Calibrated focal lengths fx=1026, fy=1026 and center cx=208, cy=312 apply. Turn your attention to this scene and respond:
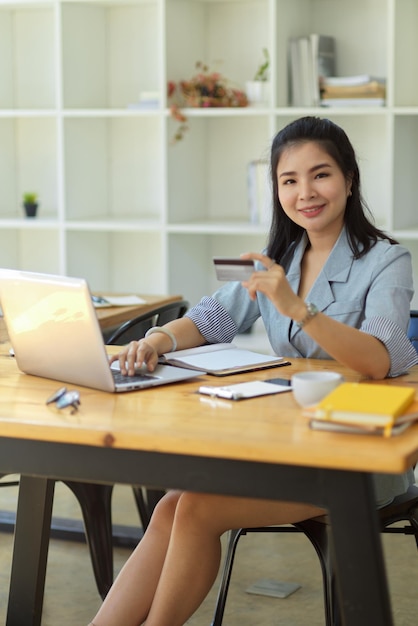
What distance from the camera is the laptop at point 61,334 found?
1951 millimetres

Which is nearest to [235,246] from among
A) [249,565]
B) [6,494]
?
[6,494]

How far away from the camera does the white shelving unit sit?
420cm

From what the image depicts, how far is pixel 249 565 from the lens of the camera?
317 cm

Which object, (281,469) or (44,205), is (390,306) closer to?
(281,469)

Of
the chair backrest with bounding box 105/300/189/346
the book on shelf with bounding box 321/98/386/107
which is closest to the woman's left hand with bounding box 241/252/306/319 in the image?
the chair backrest with bounding box 105/300/189/346

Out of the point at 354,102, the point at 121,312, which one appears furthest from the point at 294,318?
the point at 354,102

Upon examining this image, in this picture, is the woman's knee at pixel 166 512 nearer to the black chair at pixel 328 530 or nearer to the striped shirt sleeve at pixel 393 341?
the black chair at pixel 328 530

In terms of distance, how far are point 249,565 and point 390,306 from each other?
1247 millimetres

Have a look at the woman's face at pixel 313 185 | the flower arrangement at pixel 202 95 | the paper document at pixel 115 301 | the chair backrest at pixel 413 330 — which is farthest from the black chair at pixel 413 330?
the flower arrangement at pixel 202 95

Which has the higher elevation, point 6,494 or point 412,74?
point 412,74

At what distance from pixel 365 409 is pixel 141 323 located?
65.3 inches

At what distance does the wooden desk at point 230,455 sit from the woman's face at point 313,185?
0.63m

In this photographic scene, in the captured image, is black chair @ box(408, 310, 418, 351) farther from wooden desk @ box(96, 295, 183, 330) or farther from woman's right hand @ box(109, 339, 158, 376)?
wooden desk @ box(96, 295, 183, 330)

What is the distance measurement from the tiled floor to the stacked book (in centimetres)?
172
